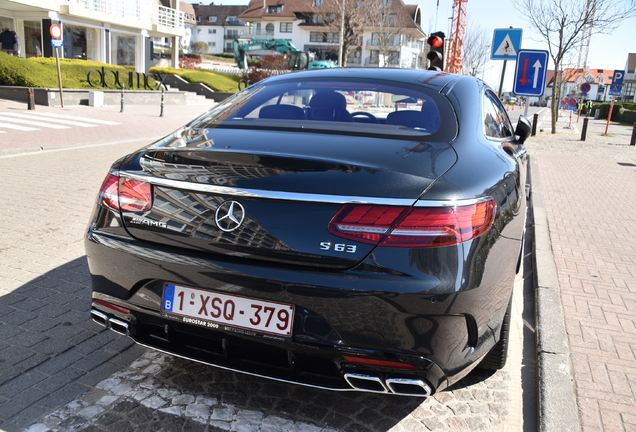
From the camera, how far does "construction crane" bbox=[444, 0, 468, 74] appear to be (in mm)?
60575

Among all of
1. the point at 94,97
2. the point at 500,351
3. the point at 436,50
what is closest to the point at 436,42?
the point at 436,50

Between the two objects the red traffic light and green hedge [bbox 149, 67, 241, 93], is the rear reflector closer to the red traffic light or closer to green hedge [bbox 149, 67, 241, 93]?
the red traffic light

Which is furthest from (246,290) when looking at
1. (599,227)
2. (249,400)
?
(599,227)

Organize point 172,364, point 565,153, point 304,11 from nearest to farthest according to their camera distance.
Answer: point 172,364, point 565,153, point 304,11

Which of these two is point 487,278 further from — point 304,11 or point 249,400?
point 304,11

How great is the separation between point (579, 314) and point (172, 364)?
111 inches

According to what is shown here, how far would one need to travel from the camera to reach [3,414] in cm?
260

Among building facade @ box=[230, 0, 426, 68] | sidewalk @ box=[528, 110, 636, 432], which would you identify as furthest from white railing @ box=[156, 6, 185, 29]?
sidewalk @ box=[528, 110, 636, 432]

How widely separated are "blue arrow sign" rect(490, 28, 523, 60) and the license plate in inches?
466

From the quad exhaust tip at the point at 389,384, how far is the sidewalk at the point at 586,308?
830mm

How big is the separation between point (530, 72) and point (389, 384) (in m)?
12.4

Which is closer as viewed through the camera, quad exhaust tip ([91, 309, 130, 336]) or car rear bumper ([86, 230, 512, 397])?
car rear bumper ([86, 230, 512, 397])

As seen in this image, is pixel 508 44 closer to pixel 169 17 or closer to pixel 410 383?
pixel 410 383

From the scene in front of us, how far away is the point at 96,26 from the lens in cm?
3328
